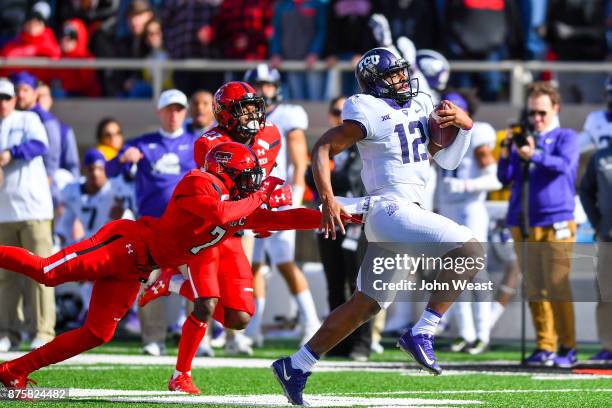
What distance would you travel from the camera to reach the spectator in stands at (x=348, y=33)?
13.8 meters

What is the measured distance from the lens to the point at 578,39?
14273 mm

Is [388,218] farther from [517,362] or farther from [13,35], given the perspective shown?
[13,35]

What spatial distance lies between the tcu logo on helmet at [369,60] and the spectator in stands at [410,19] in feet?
20.7

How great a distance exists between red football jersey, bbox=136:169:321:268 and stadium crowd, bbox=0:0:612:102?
6.41m

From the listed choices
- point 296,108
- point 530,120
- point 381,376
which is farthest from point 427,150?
point 296,108

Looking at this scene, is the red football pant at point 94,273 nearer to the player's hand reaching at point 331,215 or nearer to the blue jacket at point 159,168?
the player's hand reaching at point 331,215

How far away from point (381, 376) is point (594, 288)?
6.55 ft

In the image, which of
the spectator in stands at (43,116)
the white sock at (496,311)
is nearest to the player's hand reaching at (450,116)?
the white sock at (496,311)

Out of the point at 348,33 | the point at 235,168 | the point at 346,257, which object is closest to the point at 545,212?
the point at 346,257

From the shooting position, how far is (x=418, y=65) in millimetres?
11641

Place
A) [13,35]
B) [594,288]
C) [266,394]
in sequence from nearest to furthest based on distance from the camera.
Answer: [266,394]
[594,288]
[13,35]

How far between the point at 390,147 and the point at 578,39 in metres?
7.55

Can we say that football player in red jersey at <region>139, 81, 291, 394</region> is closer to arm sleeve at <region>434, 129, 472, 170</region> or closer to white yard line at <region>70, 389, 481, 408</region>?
white yard line at <region>70, 389, 481, 408</region>

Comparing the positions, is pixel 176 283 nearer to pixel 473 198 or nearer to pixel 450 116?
pixel 450 116
